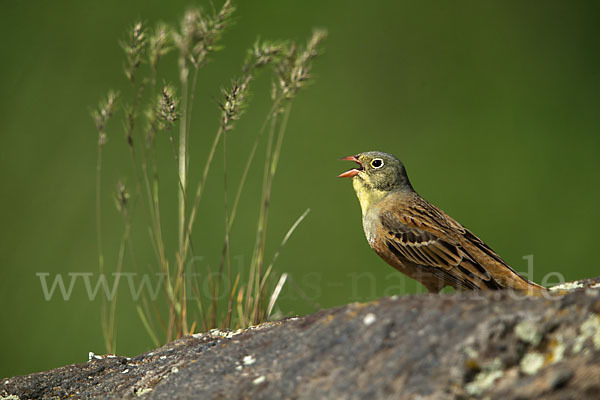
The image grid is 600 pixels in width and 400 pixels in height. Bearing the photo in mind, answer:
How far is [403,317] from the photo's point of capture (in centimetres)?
315

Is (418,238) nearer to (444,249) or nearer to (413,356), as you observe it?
(444,249)

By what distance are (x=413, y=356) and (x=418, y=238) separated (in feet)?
8.78

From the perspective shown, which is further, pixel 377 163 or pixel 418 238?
pixel 377 163

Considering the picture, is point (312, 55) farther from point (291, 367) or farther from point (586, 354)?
point (586, 354)

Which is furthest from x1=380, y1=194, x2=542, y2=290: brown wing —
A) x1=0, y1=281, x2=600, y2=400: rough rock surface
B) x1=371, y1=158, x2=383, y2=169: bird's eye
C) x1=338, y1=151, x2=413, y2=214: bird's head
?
x1=0, y1=281, x2=600, y2=400: rough rock surface

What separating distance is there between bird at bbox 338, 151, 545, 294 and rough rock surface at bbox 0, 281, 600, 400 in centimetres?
185

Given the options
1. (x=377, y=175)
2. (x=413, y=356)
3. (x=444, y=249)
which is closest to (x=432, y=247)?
(x=444, y=249)

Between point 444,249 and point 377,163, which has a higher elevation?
point 377,163

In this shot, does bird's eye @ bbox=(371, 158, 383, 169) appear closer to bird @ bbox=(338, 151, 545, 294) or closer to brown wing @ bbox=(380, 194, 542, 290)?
bird @ bbox=(338, 151, 545, 294)

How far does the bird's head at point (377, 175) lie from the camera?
20.0 ft

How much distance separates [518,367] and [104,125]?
13.6ft

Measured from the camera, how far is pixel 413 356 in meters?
2.85

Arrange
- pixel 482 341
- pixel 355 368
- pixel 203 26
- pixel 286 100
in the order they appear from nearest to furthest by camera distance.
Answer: pixel 482 341
pixel 355 368
pixel 203 26
pixel 286 100

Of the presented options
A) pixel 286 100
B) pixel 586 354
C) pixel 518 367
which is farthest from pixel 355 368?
pixel 286 100
